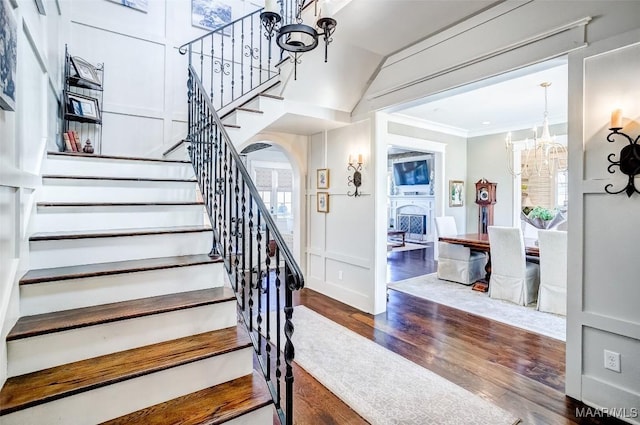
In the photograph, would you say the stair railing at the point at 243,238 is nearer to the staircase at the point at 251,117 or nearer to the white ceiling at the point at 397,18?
the staircase at the point at 251,117

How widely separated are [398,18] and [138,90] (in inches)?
129

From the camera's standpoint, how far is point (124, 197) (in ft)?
8.50

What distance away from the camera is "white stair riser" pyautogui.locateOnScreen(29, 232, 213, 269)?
1.83 meters

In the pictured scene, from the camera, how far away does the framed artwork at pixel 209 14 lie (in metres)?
4.48

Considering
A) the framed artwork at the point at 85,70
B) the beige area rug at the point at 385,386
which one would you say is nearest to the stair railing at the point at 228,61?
the framed artwork at the point at 85,70

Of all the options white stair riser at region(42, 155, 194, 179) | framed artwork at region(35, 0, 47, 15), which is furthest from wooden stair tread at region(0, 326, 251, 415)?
framed artwork at region(35, 0, 47, 15)

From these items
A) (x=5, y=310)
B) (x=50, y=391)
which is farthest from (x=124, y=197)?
(x=50, y=391)

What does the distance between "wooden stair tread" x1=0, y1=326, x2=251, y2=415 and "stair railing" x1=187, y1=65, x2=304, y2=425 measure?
233mm

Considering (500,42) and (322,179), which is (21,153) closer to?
(500,42)

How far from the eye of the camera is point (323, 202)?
4840 mm

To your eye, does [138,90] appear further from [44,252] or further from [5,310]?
[5,310]

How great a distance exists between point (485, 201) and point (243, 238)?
599 centimetres

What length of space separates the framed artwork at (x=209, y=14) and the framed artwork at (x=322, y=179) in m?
2.54

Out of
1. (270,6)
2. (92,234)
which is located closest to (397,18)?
(270,6)
